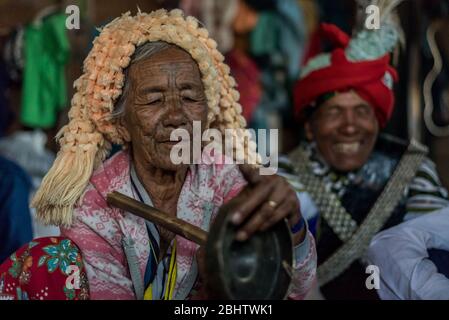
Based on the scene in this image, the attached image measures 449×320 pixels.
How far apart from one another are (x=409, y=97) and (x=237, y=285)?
13.0 ft

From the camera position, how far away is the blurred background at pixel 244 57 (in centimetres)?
613

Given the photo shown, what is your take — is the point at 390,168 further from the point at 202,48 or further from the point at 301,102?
the point at 202,48

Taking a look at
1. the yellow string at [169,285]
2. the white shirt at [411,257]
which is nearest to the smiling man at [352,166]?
the white shirt at [411,257]

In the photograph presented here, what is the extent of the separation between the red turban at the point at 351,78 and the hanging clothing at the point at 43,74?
7.10 feet

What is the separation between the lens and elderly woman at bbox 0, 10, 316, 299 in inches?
124

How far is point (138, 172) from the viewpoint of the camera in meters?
3.30

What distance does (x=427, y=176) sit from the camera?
438cm

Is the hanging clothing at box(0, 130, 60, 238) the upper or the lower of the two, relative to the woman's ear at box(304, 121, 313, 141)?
lower

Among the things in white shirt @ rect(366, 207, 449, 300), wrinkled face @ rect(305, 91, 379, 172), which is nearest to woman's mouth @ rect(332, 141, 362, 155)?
wrinkled face @ rect(305, 91, 379, 172)

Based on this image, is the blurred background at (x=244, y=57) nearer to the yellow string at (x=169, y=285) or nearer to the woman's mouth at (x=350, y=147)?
the woman's mouth at (x=350, y=147)

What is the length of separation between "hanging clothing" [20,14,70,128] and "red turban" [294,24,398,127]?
216 centimetres

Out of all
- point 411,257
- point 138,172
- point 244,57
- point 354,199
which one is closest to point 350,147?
point 354,199

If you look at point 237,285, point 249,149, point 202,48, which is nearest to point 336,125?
point 249,149

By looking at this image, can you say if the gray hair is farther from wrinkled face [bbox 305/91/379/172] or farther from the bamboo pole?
wrinkled face [bbox 305/91/379/172]
